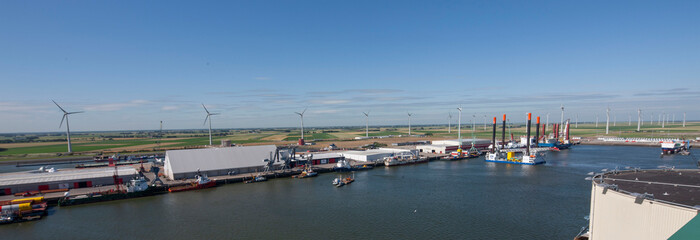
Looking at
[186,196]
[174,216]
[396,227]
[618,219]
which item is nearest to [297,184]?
[186,196]

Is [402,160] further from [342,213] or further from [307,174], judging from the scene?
[342,213]

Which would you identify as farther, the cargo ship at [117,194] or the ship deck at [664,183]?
the cargo ship at [117,194]

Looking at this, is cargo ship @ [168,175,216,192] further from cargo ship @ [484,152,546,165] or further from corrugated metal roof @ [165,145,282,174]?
cargo ship @ [484,152,546,165]

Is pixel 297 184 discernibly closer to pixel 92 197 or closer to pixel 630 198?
pixel 92 197

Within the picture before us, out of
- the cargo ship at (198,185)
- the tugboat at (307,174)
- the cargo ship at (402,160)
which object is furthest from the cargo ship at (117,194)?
the cargo ship at (402,160)

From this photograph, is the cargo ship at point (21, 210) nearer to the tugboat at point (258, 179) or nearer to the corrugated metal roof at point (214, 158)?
the corrugated metal roof at point (214, 158)

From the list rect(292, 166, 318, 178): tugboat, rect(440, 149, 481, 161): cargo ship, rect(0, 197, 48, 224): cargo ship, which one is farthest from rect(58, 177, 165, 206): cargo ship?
rect(440, 149, 481, 161): cargo ship

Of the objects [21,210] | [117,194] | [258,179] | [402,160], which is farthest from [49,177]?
[402,160]
